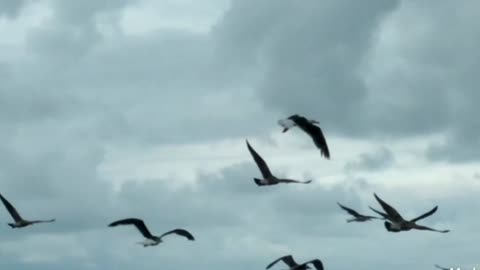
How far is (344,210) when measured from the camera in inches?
3767

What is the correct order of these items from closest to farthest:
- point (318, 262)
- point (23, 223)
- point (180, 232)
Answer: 1. point (318, 262)
2. point (180, 232)
3. point (23, 223)

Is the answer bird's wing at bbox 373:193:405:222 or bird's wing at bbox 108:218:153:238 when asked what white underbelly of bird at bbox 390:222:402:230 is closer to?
bird's wing at bbox 373:193:405:222

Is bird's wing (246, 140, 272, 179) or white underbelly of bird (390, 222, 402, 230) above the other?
bird's wing (246, 140, 272, 179)

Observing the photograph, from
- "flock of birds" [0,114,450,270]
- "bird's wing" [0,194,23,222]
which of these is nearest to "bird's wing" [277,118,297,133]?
"flock of birds" [0,114,450,270]

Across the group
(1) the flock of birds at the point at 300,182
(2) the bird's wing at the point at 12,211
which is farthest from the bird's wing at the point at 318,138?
(2) the bird's wing at the point at 12,211

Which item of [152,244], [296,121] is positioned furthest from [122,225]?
[296,121]

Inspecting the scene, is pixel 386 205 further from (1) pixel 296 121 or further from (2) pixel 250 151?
(1) pixel 296 121

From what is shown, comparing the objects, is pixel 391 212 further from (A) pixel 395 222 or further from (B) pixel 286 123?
(B) pixel 286 123

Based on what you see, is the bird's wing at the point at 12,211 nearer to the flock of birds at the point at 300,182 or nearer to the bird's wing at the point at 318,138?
the flock of birds at the point at 300,182

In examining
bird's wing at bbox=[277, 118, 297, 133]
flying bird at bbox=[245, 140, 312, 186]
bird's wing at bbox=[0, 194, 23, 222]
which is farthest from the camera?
bird's wing at bbox=[0, 194, 23, 222]

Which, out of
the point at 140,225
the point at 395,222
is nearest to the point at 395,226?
the point at 395,222

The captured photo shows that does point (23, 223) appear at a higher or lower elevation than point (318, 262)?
higher

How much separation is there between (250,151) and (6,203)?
26.2m

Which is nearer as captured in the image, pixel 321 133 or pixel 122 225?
pixel 321 133
